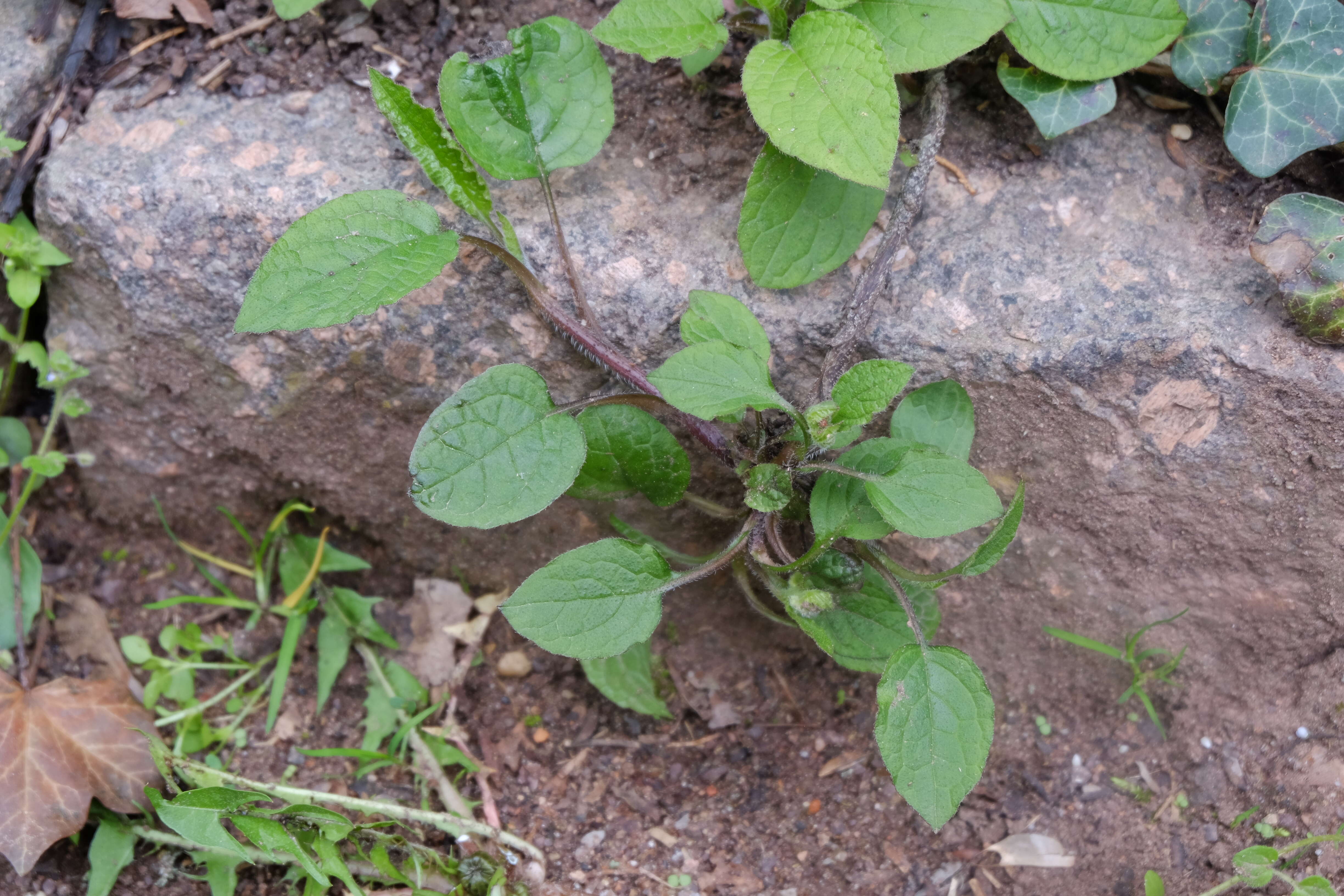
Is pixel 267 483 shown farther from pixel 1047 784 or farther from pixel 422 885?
pixel 1047 784

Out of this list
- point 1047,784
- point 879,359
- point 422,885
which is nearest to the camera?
point 879,359

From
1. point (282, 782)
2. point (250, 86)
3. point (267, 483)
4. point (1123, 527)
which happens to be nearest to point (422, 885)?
point (282, 782)

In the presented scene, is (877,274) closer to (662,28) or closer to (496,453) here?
(662,28)

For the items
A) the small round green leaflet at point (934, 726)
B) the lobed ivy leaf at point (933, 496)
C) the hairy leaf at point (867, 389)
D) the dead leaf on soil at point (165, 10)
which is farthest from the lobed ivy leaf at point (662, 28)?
the small round green leaflet at point (934, 726)

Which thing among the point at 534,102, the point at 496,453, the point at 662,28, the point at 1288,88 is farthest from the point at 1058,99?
the point at 496,453

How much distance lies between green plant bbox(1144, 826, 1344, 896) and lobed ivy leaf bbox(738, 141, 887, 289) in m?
1.38

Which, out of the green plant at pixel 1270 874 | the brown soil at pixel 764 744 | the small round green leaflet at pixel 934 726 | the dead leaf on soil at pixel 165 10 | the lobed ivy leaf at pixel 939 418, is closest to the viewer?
the small round green leaflet at pixel 934 726

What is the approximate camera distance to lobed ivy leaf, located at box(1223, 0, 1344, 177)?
195 centimetres

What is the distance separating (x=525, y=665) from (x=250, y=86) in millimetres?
1490

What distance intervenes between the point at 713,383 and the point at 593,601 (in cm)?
45

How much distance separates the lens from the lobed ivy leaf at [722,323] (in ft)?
6.08

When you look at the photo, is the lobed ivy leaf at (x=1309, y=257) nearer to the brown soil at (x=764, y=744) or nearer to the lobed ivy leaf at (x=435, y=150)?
the brown soil at (x=764, y=744)

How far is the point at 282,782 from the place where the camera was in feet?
7.12

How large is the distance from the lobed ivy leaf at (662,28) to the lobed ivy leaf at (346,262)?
489 millimetres
